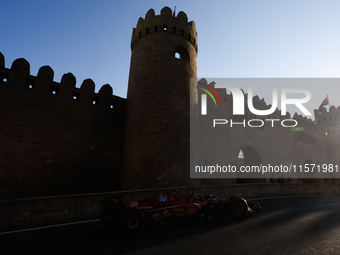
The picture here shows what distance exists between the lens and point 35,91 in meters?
11.7

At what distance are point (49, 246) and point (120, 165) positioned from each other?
366 inches

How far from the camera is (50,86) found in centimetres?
1227

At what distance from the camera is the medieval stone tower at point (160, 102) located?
11.5 m

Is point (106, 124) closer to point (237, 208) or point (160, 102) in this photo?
point (160, 102)

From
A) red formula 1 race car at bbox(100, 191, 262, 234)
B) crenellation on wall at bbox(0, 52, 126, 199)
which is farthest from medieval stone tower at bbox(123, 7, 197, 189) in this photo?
red formula 1 race car at bbox(100, 191, 262, 234)

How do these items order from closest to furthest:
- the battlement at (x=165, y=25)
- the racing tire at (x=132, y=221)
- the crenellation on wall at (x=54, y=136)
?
the racing tire at (x=132, y=221)
the crenellation on wall at (x=54, y=136)
the battlement at (x=165, y=25)

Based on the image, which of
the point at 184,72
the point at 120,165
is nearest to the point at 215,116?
the point at 184,72

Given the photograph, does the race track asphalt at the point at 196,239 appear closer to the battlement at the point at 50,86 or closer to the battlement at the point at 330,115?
the battlement at the point at 50,86

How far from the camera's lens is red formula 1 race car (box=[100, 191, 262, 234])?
523 cm

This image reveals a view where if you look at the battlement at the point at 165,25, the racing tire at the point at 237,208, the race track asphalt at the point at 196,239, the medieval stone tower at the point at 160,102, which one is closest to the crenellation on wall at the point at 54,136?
the medieval stone tower at the point at 160,102

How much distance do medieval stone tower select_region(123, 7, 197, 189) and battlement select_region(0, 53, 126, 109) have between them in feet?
5.84

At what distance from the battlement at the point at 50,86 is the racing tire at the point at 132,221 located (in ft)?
32.4

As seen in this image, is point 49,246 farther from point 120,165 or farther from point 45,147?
point 120,165

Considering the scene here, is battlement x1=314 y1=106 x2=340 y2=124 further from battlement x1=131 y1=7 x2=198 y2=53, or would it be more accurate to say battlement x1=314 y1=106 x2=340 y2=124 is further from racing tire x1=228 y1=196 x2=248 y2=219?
racing tire x1=228 y1=196 x2=248 y2=219
